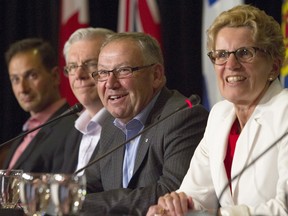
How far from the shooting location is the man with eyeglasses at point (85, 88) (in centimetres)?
471

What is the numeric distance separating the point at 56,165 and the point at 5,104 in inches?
56.1

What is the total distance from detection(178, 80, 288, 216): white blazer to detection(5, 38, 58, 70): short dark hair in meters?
2.57

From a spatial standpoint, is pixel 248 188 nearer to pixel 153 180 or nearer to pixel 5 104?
pixel 153 180

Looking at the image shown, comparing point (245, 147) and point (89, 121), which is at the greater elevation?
point (245, 147)

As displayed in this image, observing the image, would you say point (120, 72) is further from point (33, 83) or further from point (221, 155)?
point (33, 83)

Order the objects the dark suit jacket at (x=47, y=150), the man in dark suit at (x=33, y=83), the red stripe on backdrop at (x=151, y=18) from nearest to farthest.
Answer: the dark suit jacket at (x=47, y=150), the red stripe on backdrop at (x=151, y=18), the man in dark suit at (x=33, y=83)

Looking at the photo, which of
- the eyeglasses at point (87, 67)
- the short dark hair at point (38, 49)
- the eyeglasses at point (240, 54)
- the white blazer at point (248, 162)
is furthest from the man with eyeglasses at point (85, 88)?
the eyeglasses at point (240, 54)

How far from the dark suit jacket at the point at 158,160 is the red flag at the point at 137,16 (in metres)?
1.62

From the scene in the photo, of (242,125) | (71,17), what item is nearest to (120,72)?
(242,125)

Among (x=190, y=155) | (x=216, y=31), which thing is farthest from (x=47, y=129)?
(x=216, y=31)

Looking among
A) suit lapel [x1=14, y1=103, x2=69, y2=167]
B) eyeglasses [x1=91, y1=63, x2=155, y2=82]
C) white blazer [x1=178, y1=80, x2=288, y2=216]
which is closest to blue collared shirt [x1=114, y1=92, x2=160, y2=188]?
eyeglasses [x1=91, y1=63, x2=155, y2=82]

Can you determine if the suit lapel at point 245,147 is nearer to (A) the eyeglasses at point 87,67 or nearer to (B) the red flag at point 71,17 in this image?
(A) the eyeglasses at point 87,67

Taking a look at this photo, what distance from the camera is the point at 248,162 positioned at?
126 inches

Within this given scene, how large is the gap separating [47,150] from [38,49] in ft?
3.03
